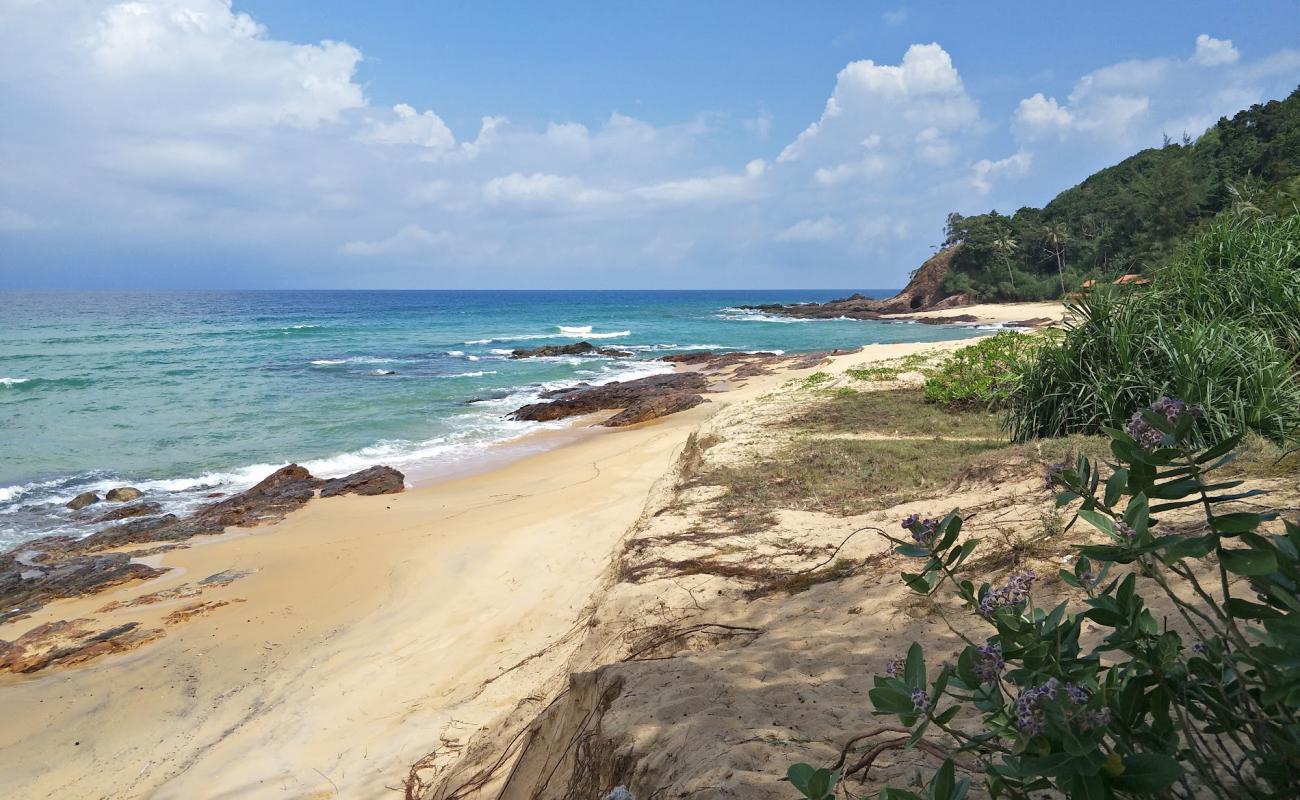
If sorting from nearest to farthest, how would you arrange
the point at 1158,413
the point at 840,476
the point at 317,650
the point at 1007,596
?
the point at 1158,413, the point at 1007,596, the point at 840,476, the point at 317,650

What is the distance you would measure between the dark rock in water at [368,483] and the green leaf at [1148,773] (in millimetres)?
12863

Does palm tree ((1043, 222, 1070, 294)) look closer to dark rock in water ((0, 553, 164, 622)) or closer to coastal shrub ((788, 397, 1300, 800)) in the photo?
dark rock in water ((0, 553, 164, 622))

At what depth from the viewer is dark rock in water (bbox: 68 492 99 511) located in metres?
12.8

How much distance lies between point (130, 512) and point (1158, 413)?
1496cm

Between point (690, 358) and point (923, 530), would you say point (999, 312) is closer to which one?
point (690, 358)

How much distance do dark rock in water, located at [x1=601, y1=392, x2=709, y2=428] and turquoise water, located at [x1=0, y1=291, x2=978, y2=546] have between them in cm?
216

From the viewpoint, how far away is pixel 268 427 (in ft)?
62.8

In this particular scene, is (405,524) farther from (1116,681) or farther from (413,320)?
(413,320)

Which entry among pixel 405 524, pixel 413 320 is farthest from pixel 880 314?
pixel 405 524

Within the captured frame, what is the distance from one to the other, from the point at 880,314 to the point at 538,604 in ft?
199

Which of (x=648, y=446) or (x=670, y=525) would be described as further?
(x=648, y=446)

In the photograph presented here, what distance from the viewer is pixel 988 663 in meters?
1.31

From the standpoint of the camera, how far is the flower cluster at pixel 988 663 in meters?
1.29

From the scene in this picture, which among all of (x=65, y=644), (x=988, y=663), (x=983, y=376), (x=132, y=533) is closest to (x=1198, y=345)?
(x=983, y=376)
